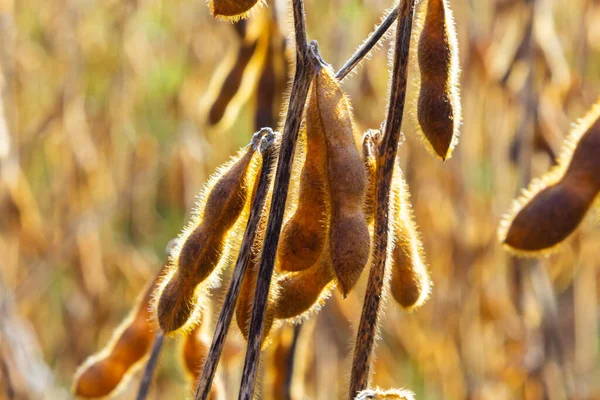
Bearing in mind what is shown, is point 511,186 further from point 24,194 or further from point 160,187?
point 160,187

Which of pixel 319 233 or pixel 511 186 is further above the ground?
pixel 511 186

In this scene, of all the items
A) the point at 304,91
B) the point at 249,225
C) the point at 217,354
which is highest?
the point at 304,91

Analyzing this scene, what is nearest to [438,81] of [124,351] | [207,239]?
[207,239]

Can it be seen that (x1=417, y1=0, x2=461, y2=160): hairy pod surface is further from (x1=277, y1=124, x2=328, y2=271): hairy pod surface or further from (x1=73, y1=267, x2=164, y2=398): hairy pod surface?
(x1=73, y1=267, x2=164, y2=398): hairy pod surface

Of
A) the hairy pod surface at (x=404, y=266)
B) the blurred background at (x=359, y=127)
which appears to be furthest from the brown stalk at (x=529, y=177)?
the hairy pod surface at (x=404, y=266)

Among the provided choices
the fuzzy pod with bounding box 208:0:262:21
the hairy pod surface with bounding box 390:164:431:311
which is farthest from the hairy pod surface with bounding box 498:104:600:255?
the fuzzy pod with bounding box 208:0:262:21

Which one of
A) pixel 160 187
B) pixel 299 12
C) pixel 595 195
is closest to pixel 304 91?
pixel 299 12

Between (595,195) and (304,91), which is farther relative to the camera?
(595,195)
